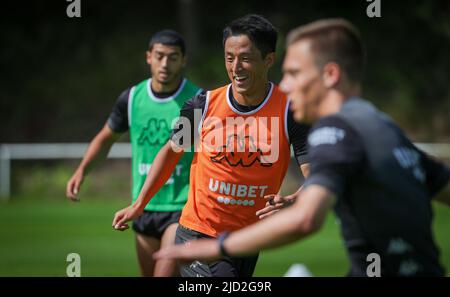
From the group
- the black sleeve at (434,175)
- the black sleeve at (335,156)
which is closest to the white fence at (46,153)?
the black sleeve at (434,175)

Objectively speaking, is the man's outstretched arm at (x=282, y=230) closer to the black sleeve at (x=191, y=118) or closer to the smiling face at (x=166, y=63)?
the black sleeve at (x=191, y=118)

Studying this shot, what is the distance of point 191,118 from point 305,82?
213cm

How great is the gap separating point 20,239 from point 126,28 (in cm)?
1290

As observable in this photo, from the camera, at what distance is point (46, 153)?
20.6 m

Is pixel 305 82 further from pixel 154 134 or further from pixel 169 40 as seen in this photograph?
pixel 169 40

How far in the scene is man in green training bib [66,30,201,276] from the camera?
7.40 metres

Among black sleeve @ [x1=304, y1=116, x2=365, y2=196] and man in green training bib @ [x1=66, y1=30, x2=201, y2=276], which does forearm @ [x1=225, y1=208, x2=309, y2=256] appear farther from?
man in green training bib @ [x1=66, y1=30, x2=201, y2=276]

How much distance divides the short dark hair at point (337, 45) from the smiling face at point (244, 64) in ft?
6.00

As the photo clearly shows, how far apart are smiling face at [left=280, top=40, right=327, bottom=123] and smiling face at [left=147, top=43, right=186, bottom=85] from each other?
3773 mm

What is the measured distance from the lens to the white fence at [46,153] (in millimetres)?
18953

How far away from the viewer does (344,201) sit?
374cm

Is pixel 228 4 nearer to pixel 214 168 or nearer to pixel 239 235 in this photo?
pixel 214 168
